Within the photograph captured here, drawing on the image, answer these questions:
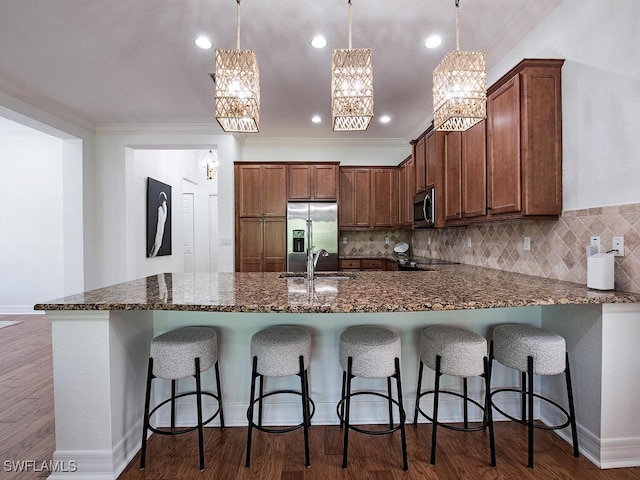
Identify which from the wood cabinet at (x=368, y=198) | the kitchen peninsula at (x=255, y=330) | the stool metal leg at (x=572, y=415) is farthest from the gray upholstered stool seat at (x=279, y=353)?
the wood cabinet at (x=368, y=198)

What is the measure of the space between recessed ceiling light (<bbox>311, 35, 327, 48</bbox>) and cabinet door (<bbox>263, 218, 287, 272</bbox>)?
2556mm

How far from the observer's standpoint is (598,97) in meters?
1.90

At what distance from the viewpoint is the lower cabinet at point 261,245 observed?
479 centimetres

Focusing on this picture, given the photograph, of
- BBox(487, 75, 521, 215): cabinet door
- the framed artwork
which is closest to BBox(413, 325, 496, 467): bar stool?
BBox(487, 75, 521, 215): cabinet door

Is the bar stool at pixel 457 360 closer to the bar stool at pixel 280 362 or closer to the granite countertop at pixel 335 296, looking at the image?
the granite countertop at pixel 335 296

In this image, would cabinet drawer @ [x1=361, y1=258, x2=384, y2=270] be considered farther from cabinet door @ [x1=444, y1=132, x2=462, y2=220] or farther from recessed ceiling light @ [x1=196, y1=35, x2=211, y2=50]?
recessed ceiling light @ [x1=196, y1=35, x2=211, y2=50]

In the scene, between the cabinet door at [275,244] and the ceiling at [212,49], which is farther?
the cabinet door at [275,244]

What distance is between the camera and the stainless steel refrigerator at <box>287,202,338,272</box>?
4746 millimetres

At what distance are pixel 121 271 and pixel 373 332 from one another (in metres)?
4.24

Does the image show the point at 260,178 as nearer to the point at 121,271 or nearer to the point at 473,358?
the point at 121,271

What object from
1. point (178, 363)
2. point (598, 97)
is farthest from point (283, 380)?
point (598, 97)

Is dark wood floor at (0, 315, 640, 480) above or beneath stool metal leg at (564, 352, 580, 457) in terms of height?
→ beneath

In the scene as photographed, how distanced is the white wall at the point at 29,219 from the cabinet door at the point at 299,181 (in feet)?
12.0

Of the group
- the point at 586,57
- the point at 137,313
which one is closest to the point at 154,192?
the point at 137,313
